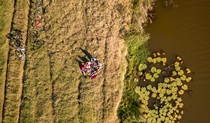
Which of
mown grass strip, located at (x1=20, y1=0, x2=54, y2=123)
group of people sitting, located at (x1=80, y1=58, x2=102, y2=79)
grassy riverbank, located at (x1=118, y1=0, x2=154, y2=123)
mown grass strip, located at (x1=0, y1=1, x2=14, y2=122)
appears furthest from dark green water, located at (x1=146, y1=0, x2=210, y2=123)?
mown grass strip, located at (x1=0, y1=1, x2=14, y2=122)

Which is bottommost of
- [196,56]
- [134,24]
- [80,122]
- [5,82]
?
[80,122]

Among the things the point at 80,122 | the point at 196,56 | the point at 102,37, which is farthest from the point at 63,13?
the point at 196,56

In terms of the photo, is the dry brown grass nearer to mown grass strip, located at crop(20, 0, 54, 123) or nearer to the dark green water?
mown grass strip, located at crop(20, 0, 54, 123)

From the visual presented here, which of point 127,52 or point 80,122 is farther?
point 127,52

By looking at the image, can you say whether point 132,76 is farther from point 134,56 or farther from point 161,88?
point 161,88

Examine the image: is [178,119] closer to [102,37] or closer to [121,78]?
[121,78]
